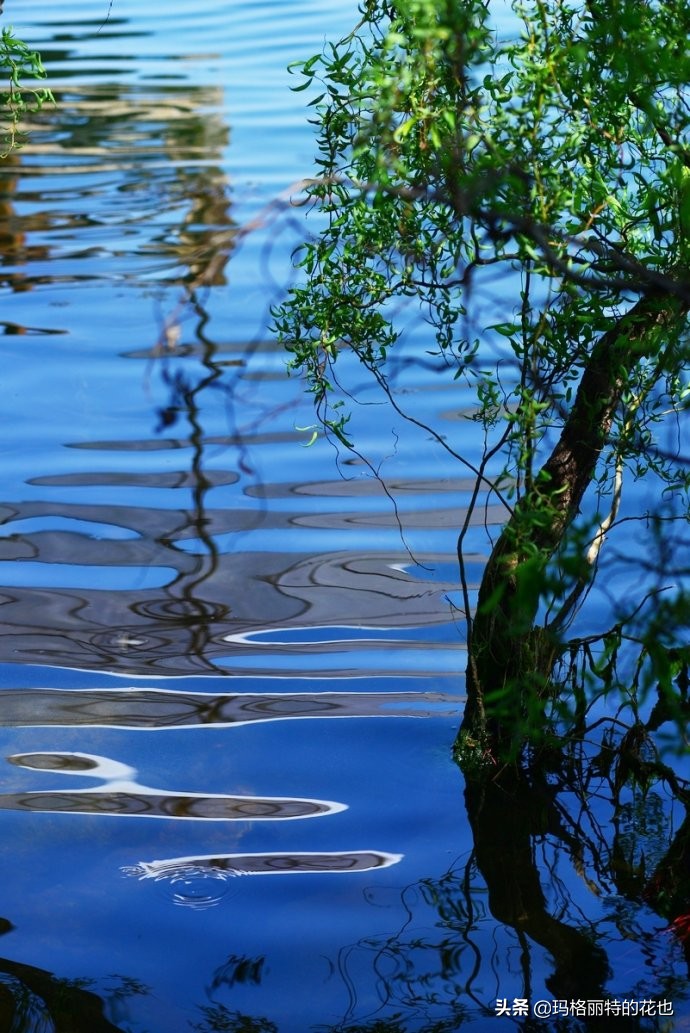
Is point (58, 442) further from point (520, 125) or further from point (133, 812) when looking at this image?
point (520, 125)

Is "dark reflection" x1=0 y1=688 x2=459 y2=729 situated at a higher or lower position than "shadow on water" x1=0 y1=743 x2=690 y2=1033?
higher

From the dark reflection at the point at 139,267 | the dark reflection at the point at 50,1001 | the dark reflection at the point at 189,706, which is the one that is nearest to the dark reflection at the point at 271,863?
the dark reflection at the point at 50,1001

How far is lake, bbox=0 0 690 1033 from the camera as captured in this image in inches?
141

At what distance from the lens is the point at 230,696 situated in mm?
4965

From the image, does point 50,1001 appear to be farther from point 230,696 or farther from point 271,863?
point 230,696

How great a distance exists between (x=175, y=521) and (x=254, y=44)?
35.2ft

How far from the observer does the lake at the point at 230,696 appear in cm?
359

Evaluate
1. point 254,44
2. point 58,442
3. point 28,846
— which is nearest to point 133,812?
point 28,846

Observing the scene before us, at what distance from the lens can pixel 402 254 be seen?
3.67 metres

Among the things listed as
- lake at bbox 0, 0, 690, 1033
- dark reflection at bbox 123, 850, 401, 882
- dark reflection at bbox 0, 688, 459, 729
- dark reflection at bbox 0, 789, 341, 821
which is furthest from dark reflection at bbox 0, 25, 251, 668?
dark reflection at bbox 123, 850, 401, 882

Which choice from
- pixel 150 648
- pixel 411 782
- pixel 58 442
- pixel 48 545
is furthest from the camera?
pixel 58 442

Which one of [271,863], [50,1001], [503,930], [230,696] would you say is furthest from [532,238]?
[230,696]

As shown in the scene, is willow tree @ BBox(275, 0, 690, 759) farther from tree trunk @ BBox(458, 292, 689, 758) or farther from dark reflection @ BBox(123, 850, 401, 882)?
dark reflection @ BBox(123, 850, 401, 882)

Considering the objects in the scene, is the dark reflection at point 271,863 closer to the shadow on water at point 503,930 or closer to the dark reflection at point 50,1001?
the shadow on water at point 503,930
